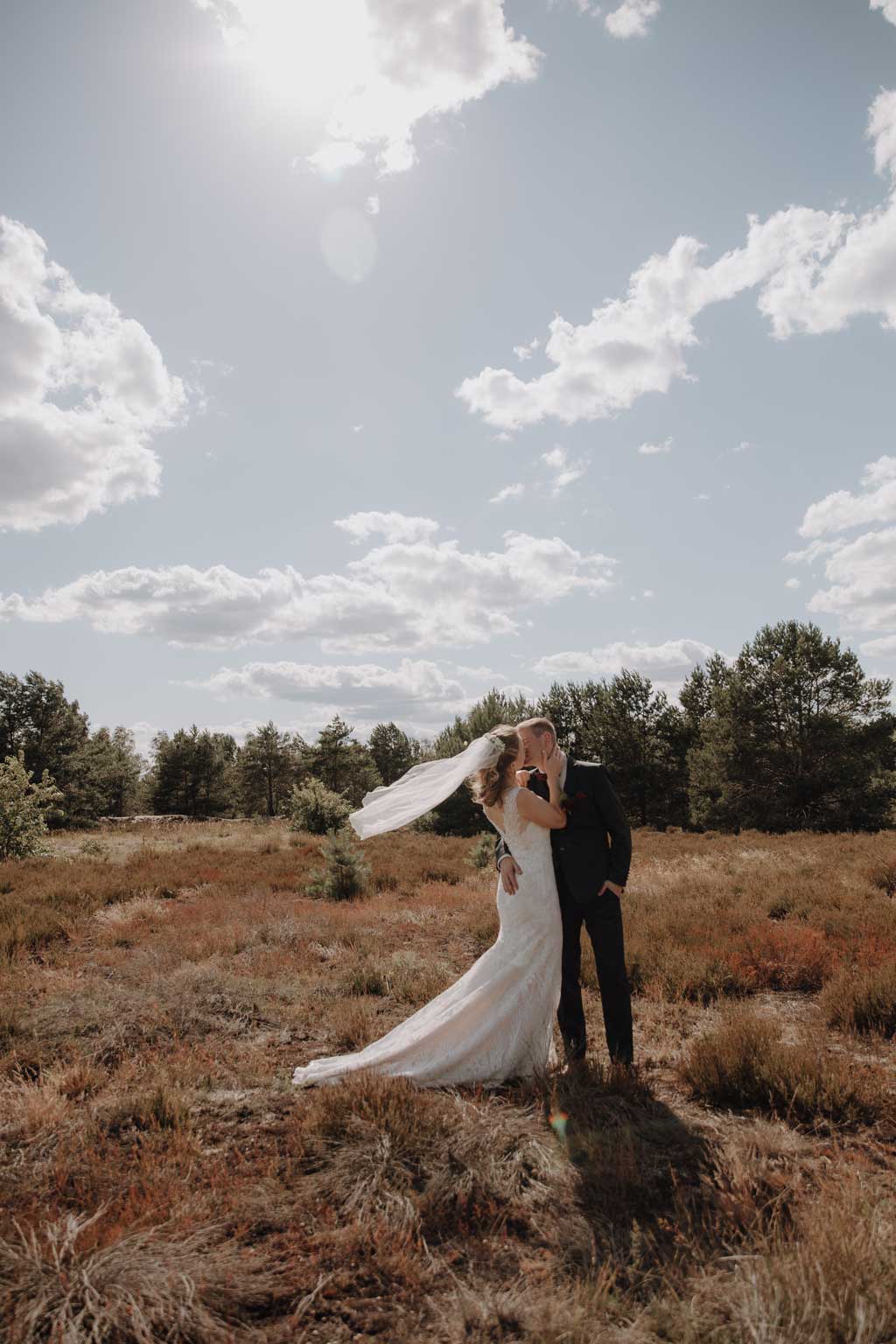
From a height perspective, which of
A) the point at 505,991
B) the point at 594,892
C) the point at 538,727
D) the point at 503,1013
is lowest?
the point at 503,1013

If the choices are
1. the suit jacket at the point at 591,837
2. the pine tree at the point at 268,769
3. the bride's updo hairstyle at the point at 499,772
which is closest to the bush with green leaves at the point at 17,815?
the bride's updo hairstyle at the point at 499,772

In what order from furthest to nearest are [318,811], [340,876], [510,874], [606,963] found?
[318,811] → [340,876] → [510,874] → [606,963]

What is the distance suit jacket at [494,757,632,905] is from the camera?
477 cm

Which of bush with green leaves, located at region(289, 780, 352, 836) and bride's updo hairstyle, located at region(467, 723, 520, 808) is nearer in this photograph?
bride's updo hairstyle, located at region(467, 723, 520, 808)

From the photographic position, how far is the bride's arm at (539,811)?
4.86 meters

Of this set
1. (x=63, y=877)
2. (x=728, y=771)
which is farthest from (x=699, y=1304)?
(x=728, y=771)

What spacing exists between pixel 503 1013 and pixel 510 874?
37.7 inches

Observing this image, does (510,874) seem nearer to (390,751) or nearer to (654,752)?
(654,752)

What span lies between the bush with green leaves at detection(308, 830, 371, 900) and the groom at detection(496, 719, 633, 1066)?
8.48 m

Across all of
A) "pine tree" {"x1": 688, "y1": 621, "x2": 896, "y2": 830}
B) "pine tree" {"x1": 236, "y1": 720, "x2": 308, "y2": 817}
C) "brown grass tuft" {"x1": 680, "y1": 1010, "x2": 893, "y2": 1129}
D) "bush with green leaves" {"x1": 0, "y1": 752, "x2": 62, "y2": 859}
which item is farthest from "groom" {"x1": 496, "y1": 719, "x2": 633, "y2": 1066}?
"pine tree" {"x1": 236, "y1": 720, "x2": 308, "y2": 817}

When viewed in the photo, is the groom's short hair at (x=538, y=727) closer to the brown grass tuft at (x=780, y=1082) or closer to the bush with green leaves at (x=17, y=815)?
the brown grass tuft at (x=780, y=1082)

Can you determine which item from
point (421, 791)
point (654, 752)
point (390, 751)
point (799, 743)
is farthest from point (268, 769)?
point (421, 791)

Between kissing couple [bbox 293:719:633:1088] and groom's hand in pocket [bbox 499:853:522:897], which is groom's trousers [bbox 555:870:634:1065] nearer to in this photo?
kissing couple [bbox 293:719:633:1088]

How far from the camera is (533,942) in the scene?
16.1 ft
